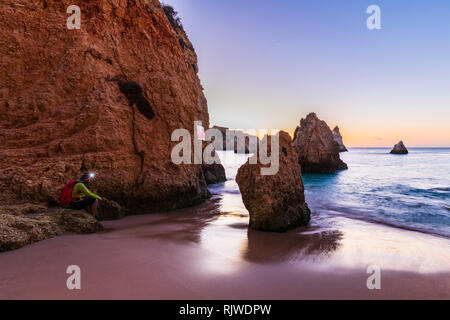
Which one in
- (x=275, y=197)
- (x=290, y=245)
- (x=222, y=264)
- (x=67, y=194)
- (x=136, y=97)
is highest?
(x=136, y=97)

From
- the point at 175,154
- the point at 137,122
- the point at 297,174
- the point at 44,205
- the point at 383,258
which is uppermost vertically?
the point at 137,122

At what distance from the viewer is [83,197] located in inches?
215

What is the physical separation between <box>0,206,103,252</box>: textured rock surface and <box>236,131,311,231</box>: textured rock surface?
3.49 metres

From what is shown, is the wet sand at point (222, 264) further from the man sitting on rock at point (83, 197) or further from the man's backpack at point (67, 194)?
the man's backpack at point (67, 194)

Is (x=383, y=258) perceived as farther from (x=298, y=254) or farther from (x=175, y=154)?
(x=175, y=154)

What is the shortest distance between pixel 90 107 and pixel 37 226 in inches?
153

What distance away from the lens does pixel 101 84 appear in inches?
285

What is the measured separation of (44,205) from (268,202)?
17.3ft

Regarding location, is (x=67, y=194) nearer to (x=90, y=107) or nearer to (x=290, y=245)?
(x=90, y=107)

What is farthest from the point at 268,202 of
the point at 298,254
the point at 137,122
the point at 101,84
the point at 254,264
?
the point at 101,84

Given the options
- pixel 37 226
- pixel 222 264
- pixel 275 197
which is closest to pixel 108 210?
pixel 37 226

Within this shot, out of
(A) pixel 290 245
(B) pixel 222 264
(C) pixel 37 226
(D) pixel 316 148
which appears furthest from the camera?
(D) pixel 316 148

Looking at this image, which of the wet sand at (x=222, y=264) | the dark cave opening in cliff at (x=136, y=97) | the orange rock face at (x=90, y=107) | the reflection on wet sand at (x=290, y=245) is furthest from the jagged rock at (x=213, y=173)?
the reflection on wet sand at (x=290, y=245)

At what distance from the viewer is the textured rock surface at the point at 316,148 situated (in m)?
24.0
